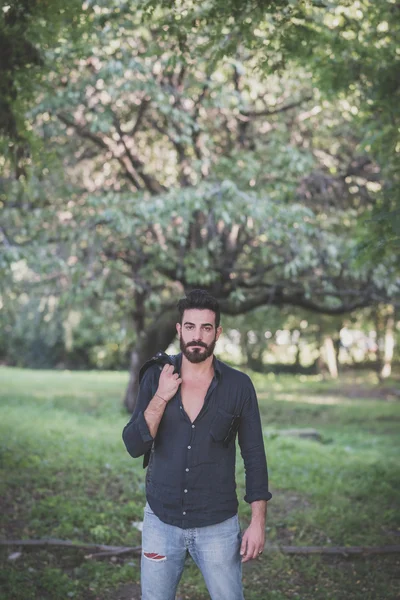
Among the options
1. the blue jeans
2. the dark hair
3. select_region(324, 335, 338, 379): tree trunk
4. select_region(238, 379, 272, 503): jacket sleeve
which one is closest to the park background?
the dark hair

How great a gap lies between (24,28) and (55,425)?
366 inches

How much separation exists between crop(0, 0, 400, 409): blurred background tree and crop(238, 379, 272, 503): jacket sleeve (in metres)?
3.32

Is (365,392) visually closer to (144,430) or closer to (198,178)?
(198,178)

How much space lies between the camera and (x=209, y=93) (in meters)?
11.2

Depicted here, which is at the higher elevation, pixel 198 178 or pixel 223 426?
pixel 198 178

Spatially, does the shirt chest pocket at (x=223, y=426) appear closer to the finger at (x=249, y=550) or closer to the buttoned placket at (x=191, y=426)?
the buttoned placket at (x=191, y=426)

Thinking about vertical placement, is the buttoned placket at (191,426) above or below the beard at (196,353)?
below

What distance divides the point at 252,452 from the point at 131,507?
172 inches

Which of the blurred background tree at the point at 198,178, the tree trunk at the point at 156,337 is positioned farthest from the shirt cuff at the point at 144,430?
the tree trunk at the point at 156,337

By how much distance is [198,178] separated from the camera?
38.2 ft

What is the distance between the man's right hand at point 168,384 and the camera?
3338 mm

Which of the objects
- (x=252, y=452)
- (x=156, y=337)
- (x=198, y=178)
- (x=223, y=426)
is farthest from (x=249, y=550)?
(x=156, y=337)

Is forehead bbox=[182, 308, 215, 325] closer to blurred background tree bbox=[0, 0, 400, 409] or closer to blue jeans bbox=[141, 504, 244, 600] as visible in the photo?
→ blue jeans bbox=[141, 504, 244, 600]

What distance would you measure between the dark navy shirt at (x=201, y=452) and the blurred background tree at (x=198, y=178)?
3378mm
